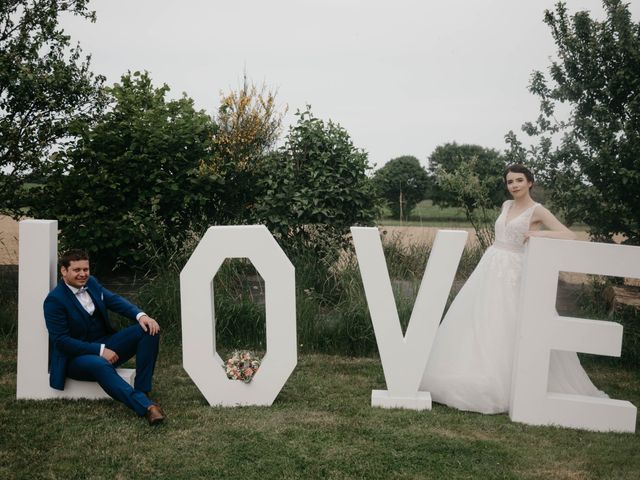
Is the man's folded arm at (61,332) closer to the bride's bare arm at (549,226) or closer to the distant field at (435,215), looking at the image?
the bride's bare arm at (549,226)

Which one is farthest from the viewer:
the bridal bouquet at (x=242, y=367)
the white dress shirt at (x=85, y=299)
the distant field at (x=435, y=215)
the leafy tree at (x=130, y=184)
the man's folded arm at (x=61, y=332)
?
the distant field at (x=435, y=215)

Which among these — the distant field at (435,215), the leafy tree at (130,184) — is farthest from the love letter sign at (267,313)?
the distant field at (435,215)

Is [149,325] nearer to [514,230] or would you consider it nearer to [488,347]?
[488,347]

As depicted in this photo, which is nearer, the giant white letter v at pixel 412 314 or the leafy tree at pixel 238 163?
the giant white letter v at pixel 412 314

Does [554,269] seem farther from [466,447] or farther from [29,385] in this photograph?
[29,385]

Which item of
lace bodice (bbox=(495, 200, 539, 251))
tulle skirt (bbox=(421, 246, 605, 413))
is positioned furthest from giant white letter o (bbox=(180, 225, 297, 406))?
lace bodice (bbox=(495, 200, 539, 251))

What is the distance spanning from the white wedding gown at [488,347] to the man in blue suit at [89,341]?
85.9 inches

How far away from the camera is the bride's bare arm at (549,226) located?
496 centimetres

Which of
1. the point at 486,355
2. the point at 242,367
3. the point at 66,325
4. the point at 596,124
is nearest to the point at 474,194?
the point at 596,124

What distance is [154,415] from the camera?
4.41 metres

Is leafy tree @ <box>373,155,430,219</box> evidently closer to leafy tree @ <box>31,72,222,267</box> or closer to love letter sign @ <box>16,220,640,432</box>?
leafy tree @ <box>31,72,222,267</box>

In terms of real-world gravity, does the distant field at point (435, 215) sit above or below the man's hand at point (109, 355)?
above

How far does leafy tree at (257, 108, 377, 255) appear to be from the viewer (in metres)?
7.57

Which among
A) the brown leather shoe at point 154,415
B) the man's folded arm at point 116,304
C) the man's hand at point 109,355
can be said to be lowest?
the brown leather shoe at point 154,415
